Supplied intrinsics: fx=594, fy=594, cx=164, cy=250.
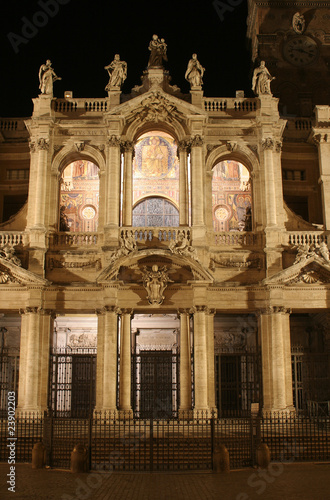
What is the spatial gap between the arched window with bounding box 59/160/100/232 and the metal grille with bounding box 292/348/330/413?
1224 centimetres

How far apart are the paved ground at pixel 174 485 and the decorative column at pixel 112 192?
36.6 feet

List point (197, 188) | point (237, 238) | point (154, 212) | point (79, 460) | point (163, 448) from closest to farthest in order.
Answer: point (79, 460) < point (163, 448) < point (197, 188) < point (237, 238) < point (154, 212)

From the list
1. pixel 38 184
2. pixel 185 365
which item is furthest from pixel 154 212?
pixel 185 365

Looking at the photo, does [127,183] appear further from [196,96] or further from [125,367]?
[125,367]

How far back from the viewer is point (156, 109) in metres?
26.2

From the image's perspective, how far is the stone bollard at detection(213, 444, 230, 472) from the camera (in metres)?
14.9

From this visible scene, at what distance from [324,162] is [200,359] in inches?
412

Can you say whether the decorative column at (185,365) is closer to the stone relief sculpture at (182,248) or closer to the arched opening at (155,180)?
the stone relief sculpture at (182,248)

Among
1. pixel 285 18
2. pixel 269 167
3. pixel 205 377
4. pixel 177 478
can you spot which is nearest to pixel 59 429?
pixel 177 478

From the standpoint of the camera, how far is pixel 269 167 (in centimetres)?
2564

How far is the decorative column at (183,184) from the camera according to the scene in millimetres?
25375

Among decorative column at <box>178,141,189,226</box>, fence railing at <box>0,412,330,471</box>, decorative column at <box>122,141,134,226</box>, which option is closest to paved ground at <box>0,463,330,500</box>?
fence railing at <box>0,412,330,471</box>

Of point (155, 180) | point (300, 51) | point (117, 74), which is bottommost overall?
point (155, 180)

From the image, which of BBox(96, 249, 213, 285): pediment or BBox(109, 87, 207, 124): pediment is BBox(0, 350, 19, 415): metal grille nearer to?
BBox(96, 249, 213, 285): pediment
